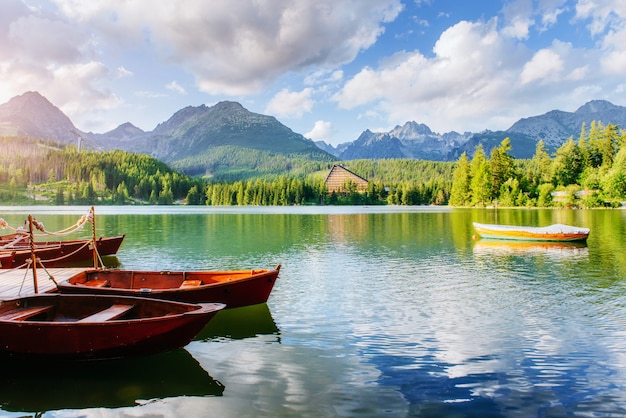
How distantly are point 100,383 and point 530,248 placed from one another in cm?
4221

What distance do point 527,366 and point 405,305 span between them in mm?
8033

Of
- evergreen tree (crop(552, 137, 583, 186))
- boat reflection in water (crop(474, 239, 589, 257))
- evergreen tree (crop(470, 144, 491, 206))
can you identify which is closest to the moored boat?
boat reflection in water (crop(474, 239, 589, 257))

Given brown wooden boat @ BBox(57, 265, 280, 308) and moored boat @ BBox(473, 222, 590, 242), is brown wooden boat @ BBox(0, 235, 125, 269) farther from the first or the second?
moored boat @ BBox(473, 222, 590, 242)

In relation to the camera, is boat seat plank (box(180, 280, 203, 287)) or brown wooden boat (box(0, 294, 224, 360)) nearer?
brown wooden boat (box(0, 294, 224, 360))

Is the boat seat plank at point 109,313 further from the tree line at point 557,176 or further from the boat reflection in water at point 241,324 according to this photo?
the tree line at point 557,176

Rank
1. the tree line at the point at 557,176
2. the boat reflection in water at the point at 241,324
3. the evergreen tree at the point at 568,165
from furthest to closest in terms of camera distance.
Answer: the evergreen tree at the point at 568,165 < the tree line at the point at 557,176 < the boat reflection in water at the point at 241,324

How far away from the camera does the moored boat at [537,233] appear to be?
46.0 metres

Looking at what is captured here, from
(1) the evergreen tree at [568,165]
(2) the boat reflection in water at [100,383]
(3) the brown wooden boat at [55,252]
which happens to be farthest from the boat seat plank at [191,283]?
(1) the evergreen tree at [568,165]

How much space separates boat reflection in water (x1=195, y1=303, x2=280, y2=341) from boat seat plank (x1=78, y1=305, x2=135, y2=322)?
9.91 feet

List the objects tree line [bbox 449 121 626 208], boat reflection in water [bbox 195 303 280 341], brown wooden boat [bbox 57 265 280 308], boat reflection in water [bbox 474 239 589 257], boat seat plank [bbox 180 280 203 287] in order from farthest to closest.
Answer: tree line [bbox 449 121 626 208]
boat reflection in water [bbox 474 239 589 257]
boat seat plank [bbox 180 280 203 287]
brown wooden boat [bbox 57 265 280 308]
boat reflection in water [bbox 195 303 280 341]

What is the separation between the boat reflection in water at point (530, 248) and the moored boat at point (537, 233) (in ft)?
1.82

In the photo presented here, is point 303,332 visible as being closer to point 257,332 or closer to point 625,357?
point 257,332

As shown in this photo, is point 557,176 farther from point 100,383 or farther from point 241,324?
point 100,383

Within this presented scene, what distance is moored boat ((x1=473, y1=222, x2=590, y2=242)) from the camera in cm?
→ 4597
